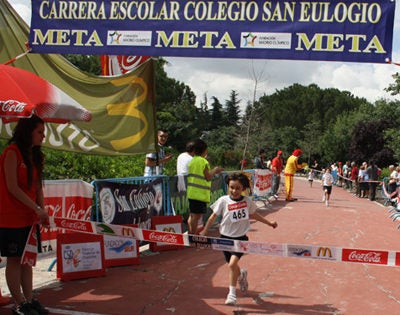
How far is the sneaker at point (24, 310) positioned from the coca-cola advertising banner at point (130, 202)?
2.81 m

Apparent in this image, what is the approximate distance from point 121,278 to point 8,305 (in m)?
1.73

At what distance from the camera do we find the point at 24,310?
190 inches

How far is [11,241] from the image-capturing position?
482 cm

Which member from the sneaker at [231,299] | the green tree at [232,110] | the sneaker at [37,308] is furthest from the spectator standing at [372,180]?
the green tree at [232,110]

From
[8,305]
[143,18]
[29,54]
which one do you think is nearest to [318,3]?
[143,18]

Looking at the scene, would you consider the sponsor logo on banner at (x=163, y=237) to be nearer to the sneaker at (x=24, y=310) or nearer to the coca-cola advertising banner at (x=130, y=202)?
the sneaker at (x=24, y=310)

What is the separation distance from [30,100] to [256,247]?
2.73 metres

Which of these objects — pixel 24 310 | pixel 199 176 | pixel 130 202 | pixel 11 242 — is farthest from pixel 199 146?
pixel 24 310

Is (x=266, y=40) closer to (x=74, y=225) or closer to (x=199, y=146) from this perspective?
(x=199, y=146)

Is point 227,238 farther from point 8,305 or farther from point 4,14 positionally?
point 4,14

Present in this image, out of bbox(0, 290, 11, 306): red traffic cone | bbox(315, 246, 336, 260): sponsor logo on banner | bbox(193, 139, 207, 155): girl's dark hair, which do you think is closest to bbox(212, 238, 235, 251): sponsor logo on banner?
bbox(315, 246, 336, 260): sponsor logo on banner

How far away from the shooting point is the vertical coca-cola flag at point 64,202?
6.82m

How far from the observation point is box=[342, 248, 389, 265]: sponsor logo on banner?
16.5 feet

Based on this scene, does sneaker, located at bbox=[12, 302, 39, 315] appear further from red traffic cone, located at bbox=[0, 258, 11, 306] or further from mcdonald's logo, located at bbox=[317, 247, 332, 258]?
mcdonald's logo, located at bbox=[317, 247, 332, 258]
